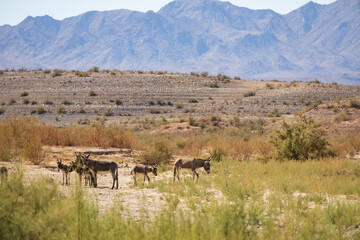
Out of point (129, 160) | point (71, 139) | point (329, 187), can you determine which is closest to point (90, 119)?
point (71, 139)

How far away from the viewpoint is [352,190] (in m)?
10.9

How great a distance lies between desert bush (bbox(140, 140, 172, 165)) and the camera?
18453 millimetres

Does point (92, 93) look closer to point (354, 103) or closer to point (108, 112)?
point (108, 112)

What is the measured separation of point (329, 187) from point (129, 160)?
1008cm

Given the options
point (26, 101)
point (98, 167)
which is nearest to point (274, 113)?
point (26, 101)

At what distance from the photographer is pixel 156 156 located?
729 inches

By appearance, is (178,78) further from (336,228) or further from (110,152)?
(336,228)

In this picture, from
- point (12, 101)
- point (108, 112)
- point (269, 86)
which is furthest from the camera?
point (269, 86)

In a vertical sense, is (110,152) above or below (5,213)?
below

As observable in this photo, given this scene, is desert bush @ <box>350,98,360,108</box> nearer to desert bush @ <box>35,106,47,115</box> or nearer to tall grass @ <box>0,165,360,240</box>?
desert bush @ <box>35,106,47,115</box>

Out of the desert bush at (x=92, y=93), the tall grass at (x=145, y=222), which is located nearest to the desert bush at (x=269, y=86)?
the desert bush at (x=92, y=93)

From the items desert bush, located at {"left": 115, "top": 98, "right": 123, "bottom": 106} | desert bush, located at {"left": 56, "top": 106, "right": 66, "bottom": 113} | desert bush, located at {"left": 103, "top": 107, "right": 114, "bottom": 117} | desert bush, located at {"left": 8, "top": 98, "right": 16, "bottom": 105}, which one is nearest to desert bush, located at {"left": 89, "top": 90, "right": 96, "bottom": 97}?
desert bush, located at {"left": 115, "top": 98, "right": 123, "bottom": 106}

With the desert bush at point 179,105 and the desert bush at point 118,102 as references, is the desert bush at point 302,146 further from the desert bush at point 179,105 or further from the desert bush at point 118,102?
the desert bush at point 118,102

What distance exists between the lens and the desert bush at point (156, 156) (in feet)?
60.5
